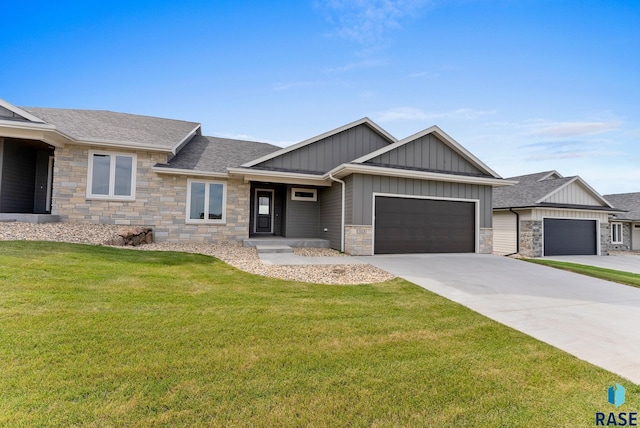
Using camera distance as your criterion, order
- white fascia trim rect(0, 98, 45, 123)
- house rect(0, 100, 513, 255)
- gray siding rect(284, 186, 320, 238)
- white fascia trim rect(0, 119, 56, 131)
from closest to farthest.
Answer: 1. white fascia trim rect(0, 119, 56, 131)
2. white fascia trim rect(0, 98, 45, 123)
3. house rect(0, 100, 513, 255)
4. gray siding rect(284, 186, 320, 238)

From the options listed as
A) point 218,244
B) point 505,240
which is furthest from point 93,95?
point 505,240

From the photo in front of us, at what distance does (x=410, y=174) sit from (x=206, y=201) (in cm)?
794

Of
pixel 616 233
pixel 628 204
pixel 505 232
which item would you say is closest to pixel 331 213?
pixel 505 232

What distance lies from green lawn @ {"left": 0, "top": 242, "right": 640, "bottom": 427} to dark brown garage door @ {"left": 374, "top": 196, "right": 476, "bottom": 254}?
19.0 ft

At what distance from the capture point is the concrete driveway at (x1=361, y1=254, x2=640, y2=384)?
Result: 3.50 meters

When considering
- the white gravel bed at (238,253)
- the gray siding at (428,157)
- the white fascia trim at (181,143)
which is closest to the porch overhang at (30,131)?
the white gravel bed at (238,253)

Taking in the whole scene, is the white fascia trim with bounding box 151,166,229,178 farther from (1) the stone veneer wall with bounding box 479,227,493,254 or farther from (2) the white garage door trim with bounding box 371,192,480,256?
(1) the stone veneer wall with bounding box 479,227,493,254

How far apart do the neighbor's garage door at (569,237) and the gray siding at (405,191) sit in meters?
6.13

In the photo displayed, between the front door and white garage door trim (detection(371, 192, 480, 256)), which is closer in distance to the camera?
white garage door trim (detection(371, 192, 480, 256))

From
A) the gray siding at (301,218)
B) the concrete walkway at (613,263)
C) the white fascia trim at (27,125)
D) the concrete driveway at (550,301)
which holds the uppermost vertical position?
the white fascia trim at (27,125)

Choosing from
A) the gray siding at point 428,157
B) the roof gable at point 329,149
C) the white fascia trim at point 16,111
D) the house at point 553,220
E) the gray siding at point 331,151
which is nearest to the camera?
the white fascia trim at point 16,111

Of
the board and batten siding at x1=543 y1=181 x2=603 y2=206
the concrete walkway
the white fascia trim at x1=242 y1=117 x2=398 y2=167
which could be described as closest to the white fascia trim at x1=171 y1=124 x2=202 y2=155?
the white fascia trim at x1=242 y1=117 x2=398 y2=167

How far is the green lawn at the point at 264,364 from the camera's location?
208 cm

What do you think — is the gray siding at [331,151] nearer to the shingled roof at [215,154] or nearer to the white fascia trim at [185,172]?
the white fascia trim at [185,172]
